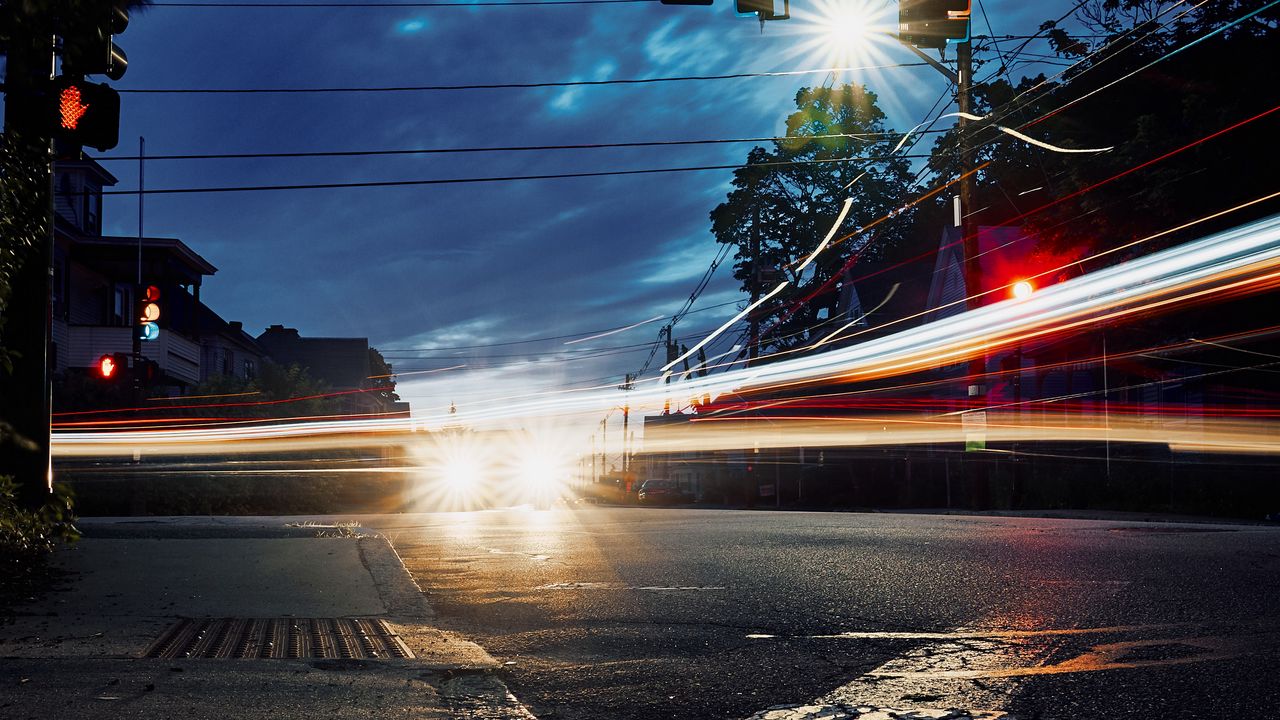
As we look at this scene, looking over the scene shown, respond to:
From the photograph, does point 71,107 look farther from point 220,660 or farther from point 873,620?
point 873,620

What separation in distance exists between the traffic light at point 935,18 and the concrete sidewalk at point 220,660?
8.64 metres

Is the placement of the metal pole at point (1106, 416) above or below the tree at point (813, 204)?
below

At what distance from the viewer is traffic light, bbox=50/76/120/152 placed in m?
8.08

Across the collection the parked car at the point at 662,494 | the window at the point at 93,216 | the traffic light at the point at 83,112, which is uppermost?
the window at the point at 93,216

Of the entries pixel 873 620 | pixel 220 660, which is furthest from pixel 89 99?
pixel 873 620

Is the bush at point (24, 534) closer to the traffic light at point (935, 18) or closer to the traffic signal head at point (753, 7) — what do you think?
the traffic signal head at point (753, 7)

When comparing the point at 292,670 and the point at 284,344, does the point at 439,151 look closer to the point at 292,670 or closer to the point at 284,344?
the point at 292,670

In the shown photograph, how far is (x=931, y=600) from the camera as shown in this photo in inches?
323

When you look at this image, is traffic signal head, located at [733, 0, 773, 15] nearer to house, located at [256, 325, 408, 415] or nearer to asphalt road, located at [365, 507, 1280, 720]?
asphalt road, located at [365, 507, 1280, 720]

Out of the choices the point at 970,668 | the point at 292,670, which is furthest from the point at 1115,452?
the point at 292,670

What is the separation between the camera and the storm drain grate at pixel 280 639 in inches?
237

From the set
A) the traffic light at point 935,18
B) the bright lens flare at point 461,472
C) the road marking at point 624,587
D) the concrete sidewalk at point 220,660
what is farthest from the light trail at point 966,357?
the concrete sidewalk at point 220,660

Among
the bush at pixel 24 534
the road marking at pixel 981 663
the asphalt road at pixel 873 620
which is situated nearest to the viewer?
the road marking at pixel 981 663

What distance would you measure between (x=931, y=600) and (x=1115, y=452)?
84.1 feet
